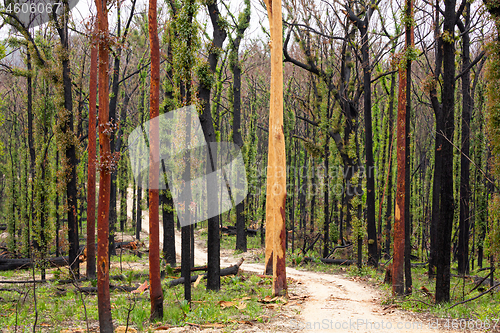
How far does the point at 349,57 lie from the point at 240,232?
36.1ft

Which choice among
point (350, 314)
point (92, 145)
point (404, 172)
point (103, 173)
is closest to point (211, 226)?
point (92, 145)

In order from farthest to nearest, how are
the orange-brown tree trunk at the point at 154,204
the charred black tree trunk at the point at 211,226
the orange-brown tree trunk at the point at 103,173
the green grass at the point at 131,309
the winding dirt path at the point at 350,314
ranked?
1. the charred black tree trunk at the point at 211,226
2. the orange-brown tree trunk at the point at 154,204
3. the green grass at the point at 131,309
4. the winding dirt path at the point at 350,314
5. the orange-brown tree trunk at the point at 103,173

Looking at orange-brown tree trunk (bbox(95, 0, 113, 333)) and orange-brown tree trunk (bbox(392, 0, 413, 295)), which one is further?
orange-brown tree trunk (bbox(392, 0, 413, 295))

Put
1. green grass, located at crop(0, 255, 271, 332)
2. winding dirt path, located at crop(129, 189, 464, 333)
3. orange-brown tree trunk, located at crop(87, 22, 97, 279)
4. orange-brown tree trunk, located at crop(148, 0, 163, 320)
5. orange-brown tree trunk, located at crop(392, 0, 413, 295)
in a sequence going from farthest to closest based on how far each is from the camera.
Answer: orange-brown tree trunk, located at crop(87, 22, 97, 279)
orange-brown tree trunk, located at crop(392, 0, 413, 295)
orange-brown tree trunk, located at crop(148, 0, 163, 320)
green grass, located at crop(0, 255, 271, 332)
winding dirt path, located at crop(129, 189, 464, 333)

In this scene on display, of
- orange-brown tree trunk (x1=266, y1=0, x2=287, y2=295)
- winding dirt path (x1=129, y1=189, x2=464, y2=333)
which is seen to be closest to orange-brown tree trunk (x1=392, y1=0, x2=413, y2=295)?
winding dirt path (x1=129, y1=189, x2=464, y2=333)

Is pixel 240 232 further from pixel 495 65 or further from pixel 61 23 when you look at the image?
pixel 495 65

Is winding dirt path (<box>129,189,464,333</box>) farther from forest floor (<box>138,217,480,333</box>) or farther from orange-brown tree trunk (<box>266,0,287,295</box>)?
orange-brown tree trunk (<box>266,0,287,295</box>)

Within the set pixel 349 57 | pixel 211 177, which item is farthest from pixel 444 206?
pixel 349 57

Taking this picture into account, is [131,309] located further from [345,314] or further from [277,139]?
[277,139]

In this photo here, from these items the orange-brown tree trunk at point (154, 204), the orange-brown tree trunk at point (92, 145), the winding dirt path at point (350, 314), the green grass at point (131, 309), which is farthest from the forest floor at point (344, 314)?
the orange-brown tree trunk at point (92, 145)

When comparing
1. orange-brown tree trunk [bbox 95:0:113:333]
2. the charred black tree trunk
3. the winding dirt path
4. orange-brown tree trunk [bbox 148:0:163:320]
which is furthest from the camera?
the charred black tree trunk

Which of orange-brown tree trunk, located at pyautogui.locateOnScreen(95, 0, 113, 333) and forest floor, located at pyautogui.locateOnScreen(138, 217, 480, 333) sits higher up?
orange-brown tree trunk, located at pyautogui.locateOnScreen(95, 0, 113, 333)

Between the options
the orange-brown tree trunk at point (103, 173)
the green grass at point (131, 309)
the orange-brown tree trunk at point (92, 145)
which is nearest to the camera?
the orange-brown tree trunk at point (103, 173)

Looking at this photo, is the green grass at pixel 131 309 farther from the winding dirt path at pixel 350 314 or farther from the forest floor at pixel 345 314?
the winding dirt path at pixel 350 314
